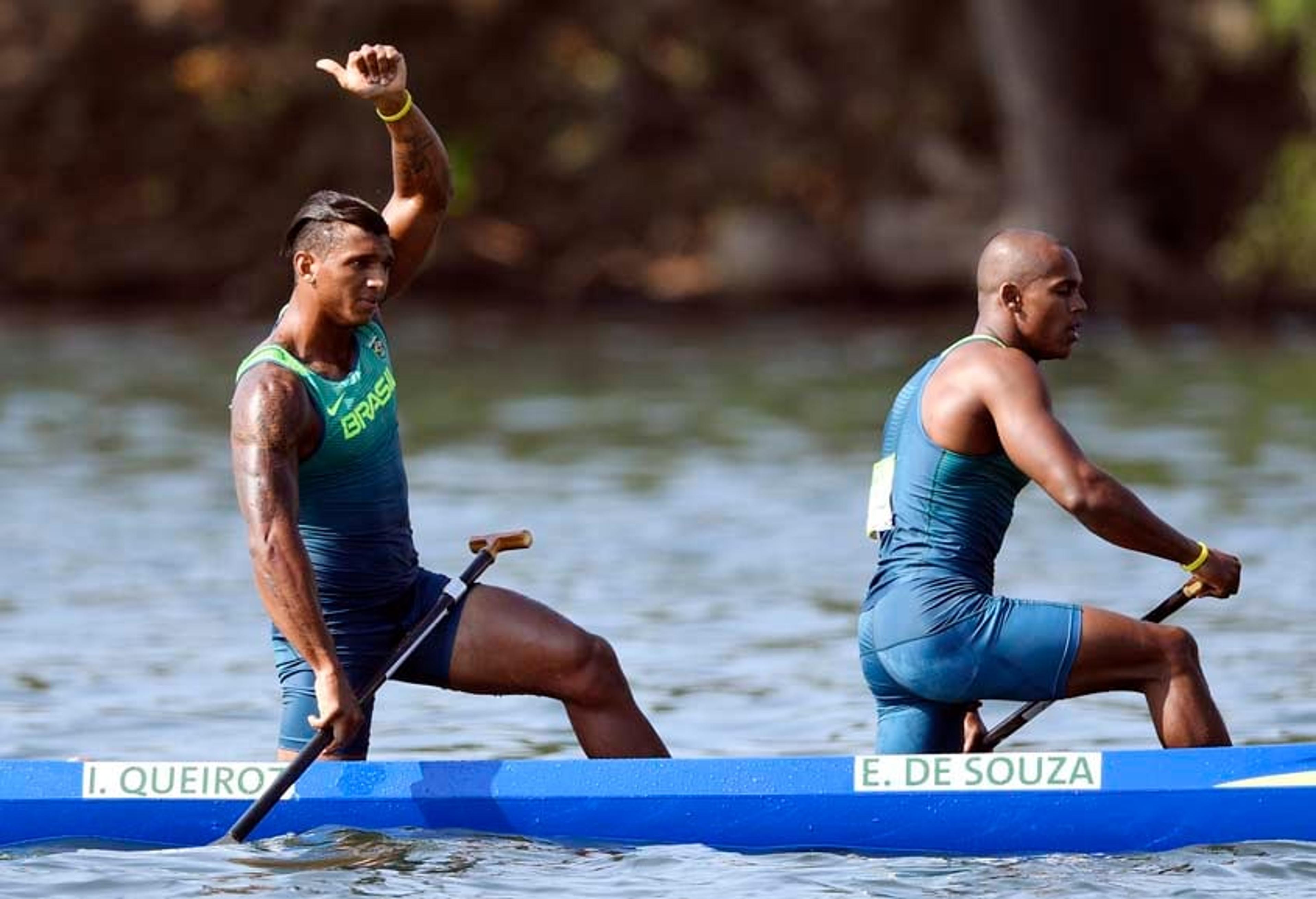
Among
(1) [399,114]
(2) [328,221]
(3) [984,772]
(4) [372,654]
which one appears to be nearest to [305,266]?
(2) [328,221]

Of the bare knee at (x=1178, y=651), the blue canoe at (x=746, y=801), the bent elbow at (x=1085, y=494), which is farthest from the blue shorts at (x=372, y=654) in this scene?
the bare knee at (x=1178, y=651)

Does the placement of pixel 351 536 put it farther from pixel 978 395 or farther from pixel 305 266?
pixel 978 395

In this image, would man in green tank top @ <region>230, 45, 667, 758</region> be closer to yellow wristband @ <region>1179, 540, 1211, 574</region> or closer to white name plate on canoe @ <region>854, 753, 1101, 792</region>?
white name plate on canoe @ <region>854, 753, 1101, 792</region>

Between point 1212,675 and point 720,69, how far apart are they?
2800 cm

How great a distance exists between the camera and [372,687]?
25.1 ft

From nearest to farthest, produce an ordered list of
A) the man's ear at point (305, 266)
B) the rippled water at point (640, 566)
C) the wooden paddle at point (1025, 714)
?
the man's ear at point (305, 266)
the rippled water at point (640, 566)
the wooden paddle at point (1025, 714)

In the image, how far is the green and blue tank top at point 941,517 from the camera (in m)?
7.52

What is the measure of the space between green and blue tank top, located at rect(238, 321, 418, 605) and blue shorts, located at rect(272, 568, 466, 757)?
0.20ft

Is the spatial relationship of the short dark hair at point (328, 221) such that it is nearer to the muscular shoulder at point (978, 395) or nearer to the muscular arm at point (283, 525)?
the muscular arm at point (283, 525)

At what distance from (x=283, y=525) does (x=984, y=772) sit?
201cm

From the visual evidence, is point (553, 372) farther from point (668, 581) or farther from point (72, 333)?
point (668, 581)

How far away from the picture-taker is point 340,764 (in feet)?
25.3

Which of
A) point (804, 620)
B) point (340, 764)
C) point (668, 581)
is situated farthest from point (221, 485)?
point (340, 764)

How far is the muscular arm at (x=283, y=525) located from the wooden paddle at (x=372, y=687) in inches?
4.6
